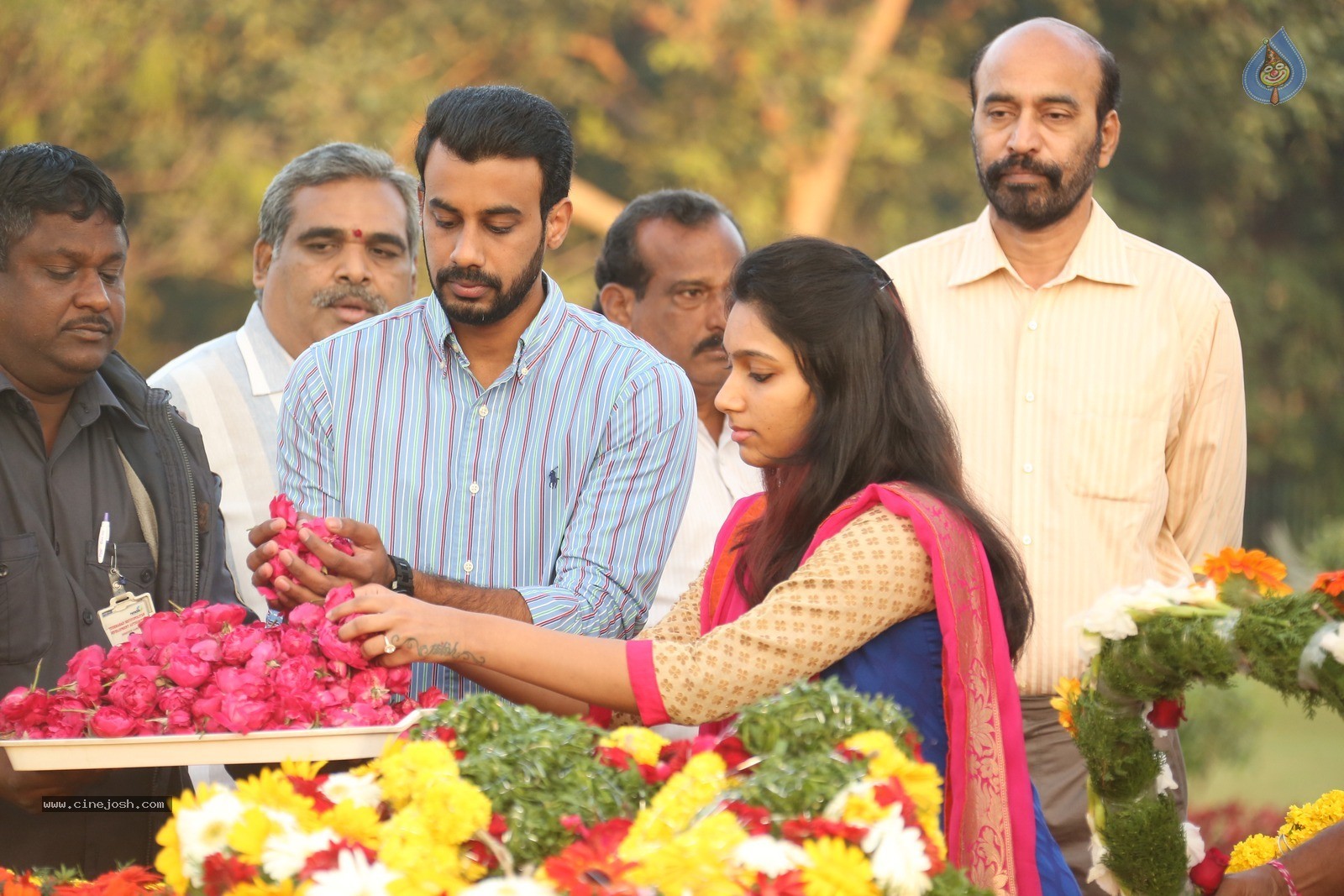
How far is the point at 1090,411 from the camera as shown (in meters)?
4.61

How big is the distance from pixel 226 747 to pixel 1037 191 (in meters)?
2.93

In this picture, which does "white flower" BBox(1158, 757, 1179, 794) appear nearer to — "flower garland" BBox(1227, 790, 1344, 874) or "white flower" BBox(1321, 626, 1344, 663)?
"white flower" BBox(1321, 626, 1344, 663)

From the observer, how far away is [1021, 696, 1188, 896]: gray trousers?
454cm

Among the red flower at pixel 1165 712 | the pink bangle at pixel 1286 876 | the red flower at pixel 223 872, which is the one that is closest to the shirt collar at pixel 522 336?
the red flower at pixel 1165 712

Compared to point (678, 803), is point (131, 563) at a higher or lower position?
higher

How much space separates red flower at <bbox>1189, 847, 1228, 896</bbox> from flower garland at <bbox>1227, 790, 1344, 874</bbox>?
56 centimetres

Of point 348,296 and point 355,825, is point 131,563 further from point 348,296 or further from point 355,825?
point 348,296

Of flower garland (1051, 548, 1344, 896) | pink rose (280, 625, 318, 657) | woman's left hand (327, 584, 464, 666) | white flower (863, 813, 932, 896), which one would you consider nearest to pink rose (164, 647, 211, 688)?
pink rose (280, 625, 318, 657)

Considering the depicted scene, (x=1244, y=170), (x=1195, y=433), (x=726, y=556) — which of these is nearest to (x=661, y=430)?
(x=726, y=556)

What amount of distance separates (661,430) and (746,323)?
0.62m

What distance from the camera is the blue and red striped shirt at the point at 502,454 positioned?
12.5 ft

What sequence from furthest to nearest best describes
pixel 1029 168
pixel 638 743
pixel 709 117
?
pixel 709 117 → pixel 1029 168 → pixel 638 743

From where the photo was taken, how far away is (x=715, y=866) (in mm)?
2225

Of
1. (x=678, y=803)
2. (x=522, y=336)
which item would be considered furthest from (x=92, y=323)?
(x=678, y=803)
